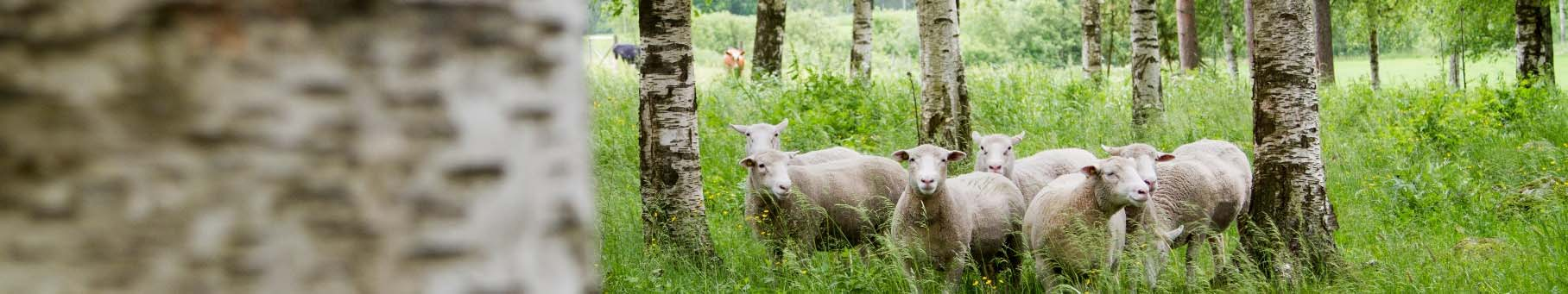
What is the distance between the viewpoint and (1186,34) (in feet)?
57.8

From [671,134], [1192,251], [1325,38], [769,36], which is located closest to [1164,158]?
[1192,251]

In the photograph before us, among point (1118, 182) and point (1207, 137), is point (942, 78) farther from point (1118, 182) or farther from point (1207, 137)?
point (1207, 137)

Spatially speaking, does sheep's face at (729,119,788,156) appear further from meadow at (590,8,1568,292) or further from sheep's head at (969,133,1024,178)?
sheep's head at (969,133,1024,178)

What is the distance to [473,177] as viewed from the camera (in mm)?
739

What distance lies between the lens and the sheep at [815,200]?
7.25 m

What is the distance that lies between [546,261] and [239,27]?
0.25 meters

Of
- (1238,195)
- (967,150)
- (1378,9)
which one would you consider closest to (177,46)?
(1238,195)

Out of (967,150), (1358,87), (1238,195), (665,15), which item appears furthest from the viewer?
(1358,87)

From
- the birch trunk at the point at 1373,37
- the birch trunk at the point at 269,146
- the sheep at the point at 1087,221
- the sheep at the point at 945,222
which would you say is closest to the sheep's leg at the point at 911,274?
the sheep at the point at 945,222

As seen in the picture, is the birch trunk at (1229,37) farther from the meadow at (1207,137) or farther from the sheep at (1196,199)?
the sheep at (1196,199)

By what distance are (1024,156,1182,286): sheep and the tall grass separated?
0.55 feet

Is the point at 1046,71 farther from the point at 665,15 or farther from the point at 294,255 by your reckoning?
the point at 294,255

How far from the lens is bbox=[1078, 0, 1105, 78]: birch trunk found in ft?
53.0

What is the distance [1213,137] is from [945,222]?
6.11 meters
